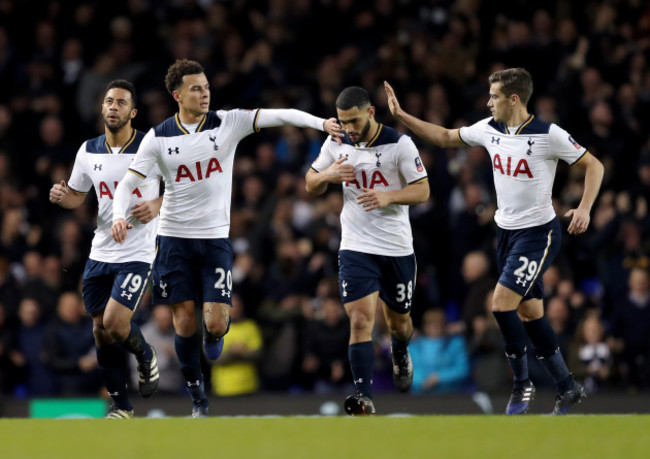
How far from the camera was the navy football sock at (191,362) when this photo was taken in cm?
953

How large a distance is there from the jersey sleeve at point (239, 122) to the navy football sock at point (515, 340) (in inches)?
98.4

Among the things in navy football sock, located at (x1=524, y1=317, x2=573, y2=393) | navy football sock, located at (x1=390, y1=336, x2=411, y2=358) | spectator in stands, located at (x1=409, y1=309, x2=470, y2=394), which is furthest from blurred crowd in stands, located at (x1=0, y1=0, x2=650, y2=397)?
navy football sock, located at (x1=524, y1=317, x2=573, y2=393)

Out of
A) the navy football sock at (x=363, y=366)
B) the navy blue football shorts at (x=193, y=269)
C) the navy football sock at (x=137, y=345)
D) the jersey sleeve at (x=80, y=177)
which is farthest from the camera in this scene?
the jersey sleeve at (x=80, y=177)

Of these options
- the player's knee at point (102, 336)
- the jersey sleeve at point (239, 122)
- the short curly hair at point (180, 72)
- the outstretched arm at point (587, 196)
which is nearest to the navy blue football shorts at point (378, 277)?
the jersey sleeve at point (239, 122)

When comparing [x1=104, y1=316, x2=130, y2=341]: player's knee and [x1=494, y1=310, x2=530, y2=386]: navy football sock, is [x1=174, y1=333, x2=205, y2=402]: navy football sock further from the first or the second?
[x1=494, y1=310, x2=530, y2=386]: navy football sock

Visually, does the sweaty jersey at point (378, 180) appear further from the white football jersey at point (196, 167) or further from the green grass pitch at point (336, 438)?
the green grass pitch at point (336, 438)

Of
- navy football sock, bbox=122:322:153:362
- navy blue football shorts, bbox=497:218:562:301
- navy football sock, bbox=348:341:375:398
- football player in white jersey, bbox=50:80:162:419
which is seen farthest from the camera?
navy football sock, bbox=122:322:153:362

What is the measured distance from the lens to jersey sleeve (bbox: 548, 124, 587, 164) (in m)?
9.02

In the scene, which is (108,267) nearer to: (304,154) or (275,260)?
(275,260)

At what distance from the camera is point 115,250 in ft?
31.3

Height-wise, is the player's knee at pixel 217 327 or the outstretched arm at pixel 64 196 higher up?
the outstretched arm at pixel 64 196

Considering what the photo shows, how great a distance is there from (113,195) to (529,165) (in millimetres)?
3412

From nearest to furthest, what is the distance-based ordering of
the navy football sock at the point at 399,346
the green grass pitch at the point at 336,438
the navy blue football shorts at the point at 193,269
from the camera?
the green grass pitch at the point at 336,438 → the navy blue football shorts at the point at 193,269 → the navy football sock at the point at 399,346

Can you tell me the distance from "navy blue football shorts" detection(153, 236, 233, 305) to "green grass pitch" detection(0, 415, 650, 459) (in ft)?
5.10
